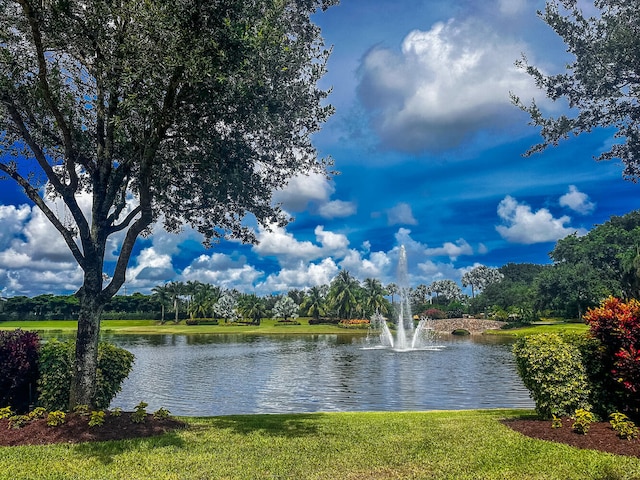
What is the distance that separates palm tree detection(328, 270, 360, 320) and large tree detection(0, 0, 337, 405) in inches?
3821

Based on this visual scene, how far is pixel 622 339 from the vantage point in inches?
427

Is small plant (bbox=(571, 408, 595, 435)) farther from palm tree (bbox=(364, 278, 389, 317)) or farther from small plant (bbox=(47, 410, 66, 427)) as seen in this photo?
palm tree (bbox=(364, 278, 389, 317))

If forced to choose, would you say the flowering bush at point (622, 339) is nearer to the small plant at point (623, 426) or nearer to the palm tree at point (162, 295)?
the small plant at point (623, 426)

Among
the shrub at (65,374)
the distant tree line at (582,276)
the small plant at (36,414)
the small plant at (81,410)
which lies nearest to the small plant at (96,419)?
the small plant at (81,410)

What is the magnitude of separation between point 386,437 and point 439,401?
1064 centimetres

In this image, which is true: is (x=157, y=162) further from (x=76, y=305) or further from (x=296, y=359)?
(x=76, y=305)

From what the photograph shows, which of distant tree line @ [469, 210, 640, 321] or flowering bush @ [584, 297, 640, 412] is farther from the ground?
distant tree line @ [469, 210, 640, 321]

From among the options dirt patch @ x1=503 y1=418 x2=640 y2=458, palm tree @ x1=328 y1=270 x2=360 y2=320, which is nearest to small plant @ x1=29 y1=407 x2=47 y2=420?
dirt patch @ x1=503 y1=418 x2=640 y2=458

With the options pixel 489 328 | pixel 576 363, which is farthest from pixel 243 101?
pixel 489 328

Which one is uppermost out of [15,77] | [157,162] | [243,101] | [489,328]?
[15,77]

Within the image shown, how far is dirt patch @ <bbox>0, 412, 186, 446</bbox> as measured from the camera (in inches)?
397

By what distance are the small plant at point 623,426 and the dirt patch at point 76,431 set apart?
32.4 ft

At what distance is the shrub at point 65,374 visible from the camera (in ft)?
41.8

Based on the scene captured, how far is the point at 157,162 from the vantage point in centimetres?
1335
